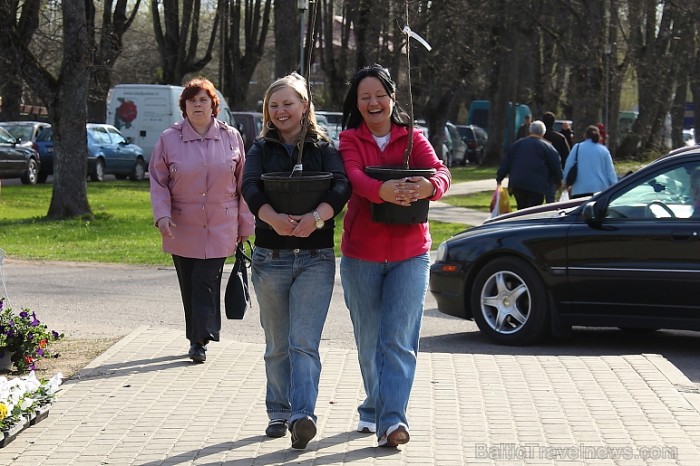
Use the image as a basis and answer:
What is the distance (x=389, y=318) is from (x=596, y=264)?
405 cm

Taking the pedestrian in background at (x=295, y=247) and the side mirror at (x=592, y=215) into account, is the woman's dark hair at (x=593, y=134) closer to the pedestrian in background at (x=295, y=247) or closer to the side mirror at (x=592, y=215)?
the side mirror at (x=592, y=215)

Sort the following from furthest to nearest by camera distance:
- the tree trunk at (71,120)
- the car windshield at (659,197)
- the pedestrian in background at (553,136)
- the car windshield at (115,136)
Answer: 1. the car windshield at (115,136)
2. the pedestrian in background at (553,136)
3. the tree trunk at (71,120)
4. the car windshield at (659,197)

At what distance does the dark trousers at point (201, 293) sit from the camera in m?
8.05

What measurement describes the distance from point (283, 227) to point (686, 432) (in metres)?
2.28

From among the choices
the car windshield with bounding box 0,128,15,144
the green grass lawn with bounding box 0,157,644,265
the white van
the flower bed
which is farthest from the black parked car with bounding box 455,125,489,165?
the flower bed

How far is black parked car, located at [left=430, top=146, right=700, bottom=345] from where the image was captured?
9.29 metres

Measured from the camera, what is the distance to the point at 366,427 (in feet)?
20.4

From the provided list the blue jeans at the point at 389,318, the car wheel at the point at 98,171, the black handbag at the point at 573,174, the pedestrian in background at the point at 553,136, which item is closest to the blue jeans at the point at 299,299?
the blue jeans at the point at 389,318

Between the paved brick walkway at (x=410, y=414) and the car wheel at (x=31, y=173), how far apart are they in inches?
922

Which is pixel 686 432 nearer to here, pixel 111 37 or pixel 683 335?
pixel 683 335

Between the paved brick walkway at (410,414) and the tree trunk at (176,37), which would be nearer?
the paved brick walkway at (410,414)

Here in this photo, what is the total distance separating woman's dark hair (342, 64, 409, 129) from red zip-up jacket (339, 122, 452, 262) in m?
0.04

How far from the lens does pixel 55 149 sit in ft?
67.8

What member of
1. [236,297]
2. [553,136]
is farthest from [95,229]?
[236,297]
